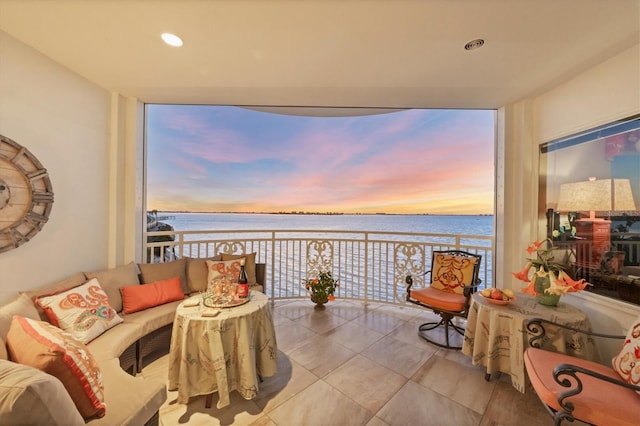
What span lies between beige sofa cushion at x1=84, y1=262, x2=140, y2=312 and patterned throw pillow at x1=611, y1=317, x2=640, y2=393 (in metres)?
3.83

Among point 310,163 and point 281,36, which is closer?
point 281,36

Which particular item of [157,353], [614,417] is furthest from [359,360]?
[157,353]

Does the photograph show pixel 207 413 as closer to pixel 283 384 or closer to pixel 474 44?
pixel 283 384

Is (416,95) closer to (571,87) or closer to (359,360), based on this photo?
(571,87)

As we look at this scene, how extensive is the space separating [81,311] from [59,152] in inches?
58.2

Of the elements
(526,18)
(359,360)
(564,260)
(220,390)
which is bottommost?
(359,360)

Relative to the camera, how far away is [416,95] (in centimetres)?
257

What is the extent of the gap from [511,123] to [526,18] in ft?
5.24

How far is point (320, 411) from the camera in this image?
64.7 inches

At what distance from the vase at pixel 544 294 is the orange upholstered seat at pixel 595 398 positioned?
52cm

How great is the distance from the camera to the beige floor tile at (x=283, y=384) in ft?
5.68

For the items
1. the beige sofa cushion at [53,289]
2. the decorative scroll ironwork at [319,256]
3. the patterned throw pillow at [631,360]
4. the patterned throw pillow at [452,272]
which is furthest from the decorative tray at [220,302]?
the patterned throw pillow at [631,360]

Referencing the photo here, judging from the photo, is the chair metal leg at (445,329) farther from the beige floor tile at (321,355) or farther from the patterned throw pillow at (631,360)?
the patterned throw pillow at (631,360)

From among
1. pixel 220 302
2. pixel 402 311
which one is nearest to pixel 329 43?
pixel 220 302
